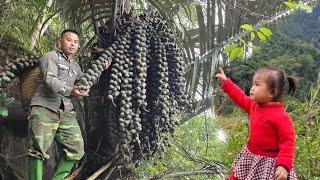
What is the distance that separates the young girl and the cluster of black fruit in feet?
2.01

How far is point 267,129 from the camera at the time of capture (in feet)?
8.73

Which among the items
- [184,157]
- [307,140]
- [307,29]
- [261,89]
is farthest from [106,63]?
[307,29]

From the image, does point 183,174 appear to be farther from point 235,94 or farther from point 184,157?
point 235,94

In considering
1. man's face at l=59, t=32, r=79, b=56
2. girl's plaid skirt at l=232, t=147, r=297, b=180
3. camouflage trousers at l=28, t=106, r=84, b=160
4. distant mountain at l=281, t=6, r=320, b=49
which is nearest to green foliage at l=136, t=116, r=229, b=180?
camouflage trousers at l=28, t=106, r=84, b=160

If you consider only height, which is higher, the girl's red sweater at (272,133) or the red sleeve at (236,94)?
the red sleeve at (236,94)

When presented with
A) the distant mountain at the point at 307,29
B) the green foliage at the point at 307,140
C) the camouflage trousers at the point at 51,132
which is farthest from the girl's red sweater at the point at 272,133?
the distant mountain at the point at 307,29

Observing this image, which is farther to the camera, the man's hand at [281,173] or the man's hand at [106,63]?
the man's hand at [106,63]

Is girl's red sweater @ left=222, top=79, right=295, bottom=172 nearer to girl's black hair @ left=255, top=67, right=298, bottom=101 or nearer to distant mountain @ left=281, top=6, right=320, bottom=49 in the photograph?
girl's black hair @ left=255, top=67, right=298, bottom=101

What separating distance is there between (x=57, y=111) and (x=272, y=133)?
45.0 inches

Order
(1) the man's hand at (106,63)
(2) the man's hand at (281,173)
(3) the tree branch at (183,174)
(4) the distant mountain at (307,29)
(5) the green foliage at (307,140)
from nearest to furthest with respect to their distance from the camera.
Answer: (2) the man's hand at (281,173), (1) the man's hand at (106,63), (3) the tree branch at (183,174), (5) the green foliage at (307,140), (4) the distant mountain at (307,29)

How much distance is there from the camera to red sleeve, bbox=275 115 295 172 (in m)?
2.50

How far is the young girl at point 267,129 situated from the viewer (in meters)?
2.60

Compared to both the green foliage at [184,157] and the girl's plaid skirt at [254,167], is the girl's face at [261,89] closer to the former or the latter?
the girl's plaid skirt at [254,167]

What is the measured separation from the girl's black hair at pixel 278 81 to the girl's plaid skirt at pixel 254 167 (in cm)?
30
